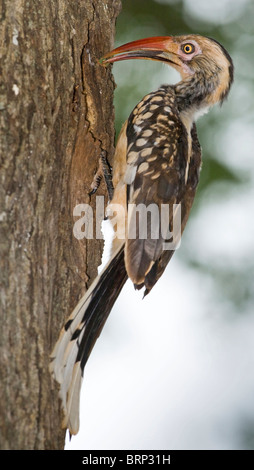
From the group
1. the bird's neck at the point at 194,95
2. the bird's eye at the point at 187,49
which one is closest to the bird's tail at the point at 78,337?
the bird's neck at the point at 194,95

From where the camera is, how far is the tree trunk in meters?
2.06

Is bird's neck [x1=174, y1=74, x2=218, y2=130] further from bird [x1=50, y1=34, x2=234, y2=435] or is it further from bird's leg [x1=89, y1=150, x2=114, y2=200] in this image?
bird's leg [x1=89, y1=150, x2=114, y2=200]

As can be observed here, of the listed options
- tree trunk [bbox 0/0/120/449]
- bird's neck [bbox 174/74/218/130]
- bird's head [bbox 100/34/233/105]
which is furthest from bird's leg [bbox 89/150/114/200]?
bird's head [bbox 100/34/233/105]

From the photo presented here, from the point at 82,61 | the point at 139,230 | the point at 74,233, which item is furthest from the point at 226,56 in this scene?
the point at 74,233

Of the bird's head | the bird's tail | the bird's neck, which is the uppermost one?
the bird's head

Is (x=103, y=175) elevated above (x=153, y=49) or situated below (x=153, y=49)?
below

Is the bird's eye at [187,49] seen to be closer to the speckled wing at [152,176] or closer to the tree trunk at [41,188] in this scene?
the speckled wing at [152,176]

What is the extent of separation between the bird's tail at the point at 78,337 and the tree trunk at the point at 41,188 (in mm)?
41

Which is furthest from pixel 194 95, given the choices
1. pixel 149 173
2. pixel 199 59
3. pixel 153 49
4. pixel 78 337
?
pixel 78 337

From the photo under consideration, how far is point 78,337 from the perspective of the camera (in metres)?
2.41

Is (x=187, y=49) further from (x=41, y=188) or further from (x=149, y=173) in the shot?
(x=41, y=188)

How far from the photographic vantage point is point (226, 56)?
12.3 feet

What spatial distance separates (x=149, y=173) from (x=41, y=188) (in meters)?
0.79

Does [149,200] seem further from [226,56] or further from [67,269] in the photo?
[226,56]
